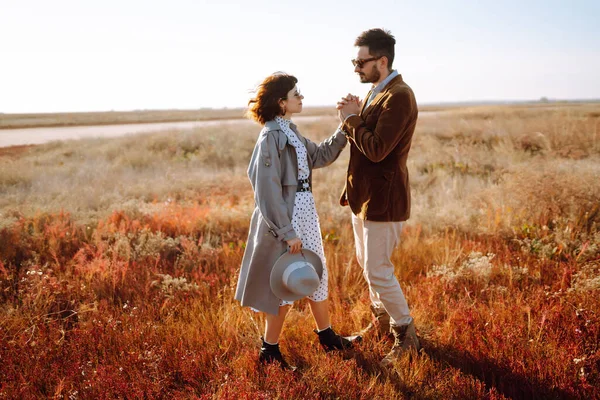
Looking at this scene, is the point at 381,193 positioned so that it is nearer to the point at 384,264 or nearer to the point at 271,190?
the point at 384,264

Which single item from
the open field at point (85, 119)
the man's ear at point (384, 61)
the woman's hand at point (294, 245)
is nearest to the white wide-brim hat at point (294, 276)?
the woman's hand at point (294, 245)

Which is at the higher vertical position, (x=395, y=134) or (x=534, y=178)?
(x=395, y=134)

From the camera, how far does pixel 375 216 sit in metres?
3.15

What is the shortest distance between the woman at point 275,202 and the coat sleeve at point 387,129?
1.64 feet

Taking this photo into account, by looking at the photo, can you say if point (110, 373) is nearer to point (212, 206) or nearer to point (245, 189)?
point (212, 206)

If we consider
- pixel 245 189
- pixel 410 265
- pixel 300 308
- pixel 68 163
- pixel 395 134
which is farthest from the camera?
pixel 68 163

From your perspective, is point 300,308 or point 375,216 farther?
point 300,308

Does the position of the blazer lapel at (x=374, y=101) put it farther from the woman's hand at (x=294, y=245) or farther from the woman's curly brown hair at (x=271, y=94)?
the woman's hand at (x=294, y=245)

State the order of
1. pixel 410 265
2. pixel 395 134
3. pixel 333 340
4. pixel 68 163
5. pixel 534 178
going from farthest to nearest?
pixel 68 163
pixel 534 178
pixel 410 265
pixel 333 340
pixel 395 134

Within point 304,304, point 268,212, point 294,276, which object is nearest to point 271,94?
point 268,212

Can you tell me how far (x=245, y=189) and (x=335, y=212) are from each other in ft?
10.2

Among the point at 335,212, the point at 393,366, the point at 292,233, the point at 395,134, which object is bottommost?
the point at 393,366

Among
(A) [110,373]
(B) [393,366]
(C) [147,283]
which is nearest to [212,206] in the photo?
(C) [147,283]

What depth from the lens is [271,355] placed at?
321 cm
